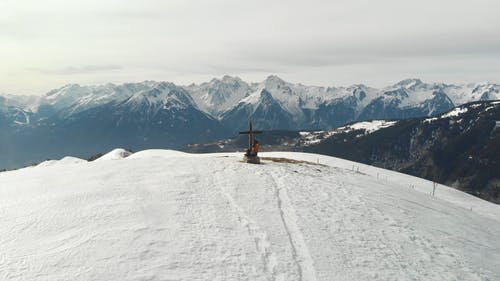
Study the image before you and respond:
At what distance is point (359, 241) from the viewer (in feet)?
65.4

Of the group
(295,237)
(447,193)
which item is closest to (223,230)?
(295,237)

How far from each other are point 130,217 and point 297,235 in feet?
25.3

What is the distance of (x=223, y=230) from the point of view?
19562 mm

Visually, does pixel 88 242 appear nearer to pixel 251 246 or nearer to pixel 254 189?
pixel 251 246

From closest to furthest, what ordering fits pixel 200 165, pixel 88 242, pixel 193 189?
pixel 88 242, pixel 193 189, pixel 200 165

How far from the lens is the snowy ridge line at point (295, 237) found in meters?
16.8

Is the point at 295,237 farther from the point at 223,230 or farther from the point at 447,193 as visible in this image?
the point at 447,193

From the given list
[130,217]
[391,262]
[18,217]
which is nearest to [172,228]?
[130,217]

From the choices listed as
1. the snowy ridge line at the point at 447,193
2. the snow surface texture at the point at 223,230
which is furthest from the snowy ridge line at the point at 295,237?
the snowy ridge line at the point at 447,193

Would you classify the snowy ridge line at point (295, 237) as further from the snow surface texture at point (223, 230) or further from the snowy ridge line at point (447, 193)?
the snowy ridge line at point (447, 193)

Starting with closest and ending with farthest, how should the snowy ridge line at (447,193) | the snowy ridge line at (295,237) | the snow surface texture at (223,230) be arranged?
the snow surface texture at (223,230), the snowy ridge line at (295,237), the snowy ridge line at (447,193)

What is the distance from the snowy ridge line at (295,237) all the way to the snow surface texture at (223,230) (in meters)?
0.06

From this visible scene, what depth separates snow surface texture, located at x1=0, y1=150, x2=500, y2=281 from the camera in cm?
1642

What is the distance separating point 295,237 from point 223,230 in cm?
324
